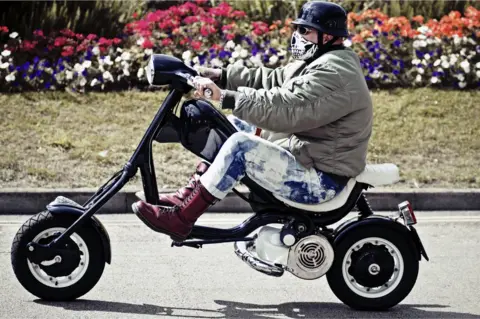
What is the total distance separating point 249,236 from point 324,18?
117cm

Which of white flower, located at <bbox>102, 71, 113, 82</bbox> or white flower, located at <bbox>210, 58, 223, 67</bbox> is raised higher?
white flower, located at <bbox>210, 58, 223, 67</bbox>

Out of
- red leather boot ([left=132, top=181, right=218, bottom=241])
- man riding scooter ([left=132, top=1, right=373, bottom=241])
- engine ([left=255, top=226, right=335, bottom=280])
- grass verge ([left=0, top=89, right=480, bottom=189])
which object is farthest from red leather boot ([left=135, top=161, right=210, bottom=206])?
grass verge ([left=0, top=89, right=480, bottom=189])

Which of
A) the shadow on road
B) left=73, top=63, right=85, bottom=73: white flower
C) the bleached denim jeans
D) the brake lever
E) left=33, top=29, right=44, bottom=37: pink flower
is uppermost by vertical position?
the brake lever

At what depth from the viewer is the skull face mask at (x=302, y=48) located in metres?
5.58

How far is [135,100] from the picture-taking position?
35.1 ft

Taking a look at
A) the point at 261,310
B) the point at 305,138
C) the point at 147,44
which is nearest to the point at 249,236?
the point at 261,310

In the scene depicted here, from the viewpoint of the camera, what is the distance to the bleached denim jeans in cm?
542

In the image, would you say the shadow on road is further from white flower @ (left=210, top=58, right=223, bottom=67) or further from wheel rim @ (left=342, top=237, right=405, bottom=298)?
white flower @ (left=210, top=58, right=223, bottom=67)

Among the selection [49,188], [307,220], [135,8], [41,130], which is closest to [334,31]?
[307,220]

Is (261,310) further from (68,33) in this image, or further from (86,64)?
(68,33)

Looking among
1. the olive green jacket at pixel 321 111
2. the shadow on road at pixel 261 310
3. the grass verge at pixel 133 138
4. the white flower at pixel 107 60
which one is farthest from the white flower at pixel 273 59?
the shadow on road at pixel 261 310

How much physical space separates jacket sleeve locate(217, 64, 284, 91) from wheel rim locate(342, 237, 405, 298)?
101 centimetres

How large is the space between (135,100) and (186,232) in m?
5.33

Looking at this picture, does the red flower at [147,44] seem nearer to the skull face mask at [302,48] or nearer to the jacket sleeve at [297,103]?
the skull face mask at [302,48]
